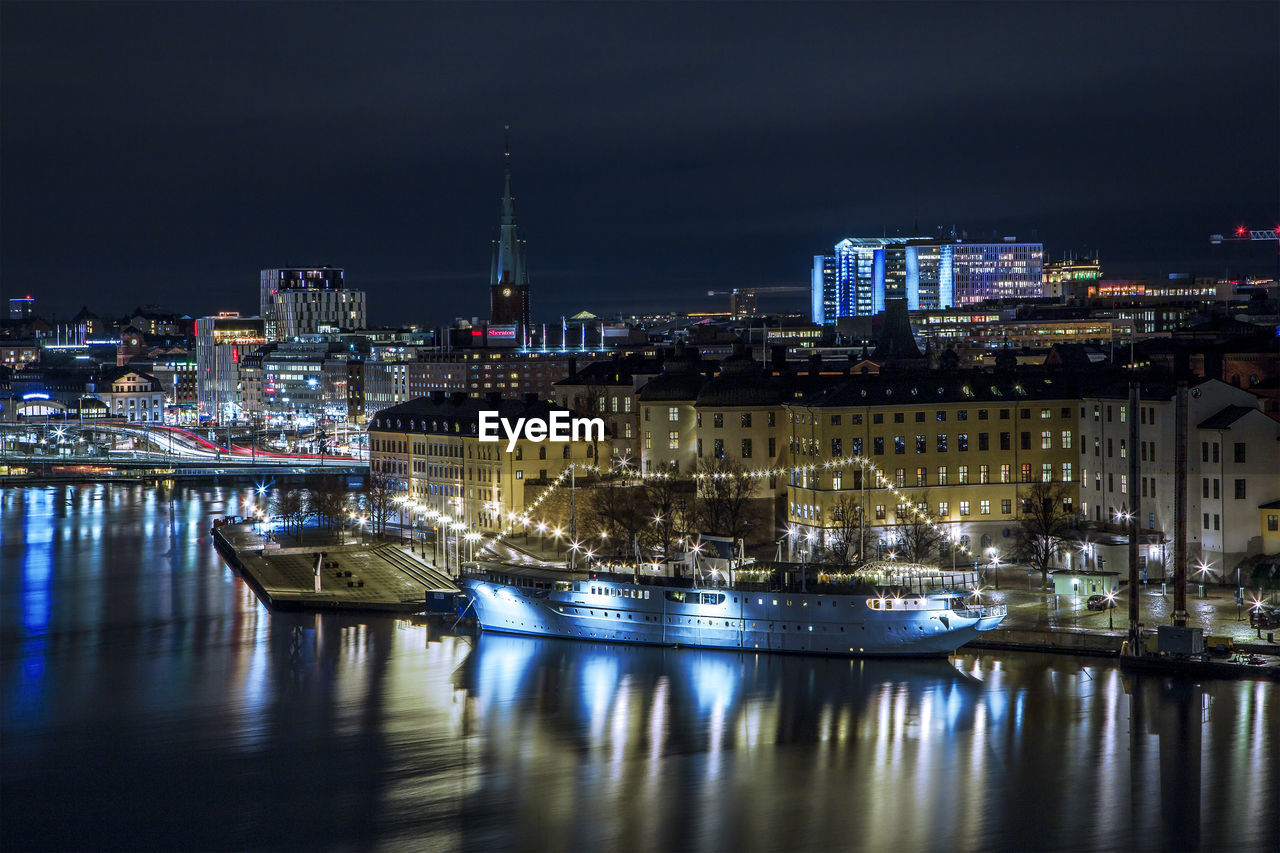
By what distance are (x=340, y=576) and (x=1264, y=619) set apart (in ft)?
58.1

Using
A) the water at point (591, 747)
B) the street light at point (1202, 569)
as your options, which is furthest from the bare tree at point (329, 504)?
the street light at point (1202, 569)

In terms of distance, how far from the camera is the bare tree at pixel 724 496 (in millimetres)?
34156

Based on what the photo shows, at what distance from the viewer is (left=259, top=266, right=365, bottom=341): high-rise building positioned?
132 m

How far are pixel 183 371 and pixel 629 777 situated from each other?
108 meters

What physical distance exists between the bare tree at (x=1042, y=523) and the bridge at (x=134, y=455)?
28564 mm

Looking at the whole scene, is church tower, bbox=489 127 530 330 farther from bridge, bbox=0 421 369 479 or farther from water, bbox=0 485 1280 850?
water, bbox=0 485 1280 850

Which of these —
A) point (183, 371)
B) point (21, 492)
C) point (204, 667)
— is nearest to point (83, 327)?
Answer: point (183, 371)

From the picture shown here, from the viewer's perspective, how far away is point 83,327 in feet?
538

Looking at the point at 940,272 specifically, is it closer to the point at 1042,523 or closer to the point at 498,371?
the point at 498,371

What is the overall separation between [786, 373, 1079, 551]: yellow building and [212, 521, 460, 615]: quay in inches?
308

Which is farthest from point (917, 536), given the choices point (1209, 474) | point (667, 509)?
point (667, 509)

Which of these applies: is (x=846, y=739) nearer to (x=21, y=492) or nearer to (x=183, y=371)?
(x=21, y=492)

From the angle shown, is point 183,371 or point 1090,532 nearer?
point 1090,532

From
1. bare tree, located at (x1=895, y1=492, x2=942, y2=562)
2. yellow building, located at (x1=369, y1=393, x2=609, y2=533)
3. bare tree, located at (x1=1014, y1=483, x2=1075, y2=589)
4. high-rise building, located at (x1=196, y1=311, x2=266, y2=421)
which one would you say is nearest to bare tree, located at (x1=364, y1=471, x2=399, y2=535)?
yellow building, located at (x1=369, y1=393, x2=609, y2=533)
